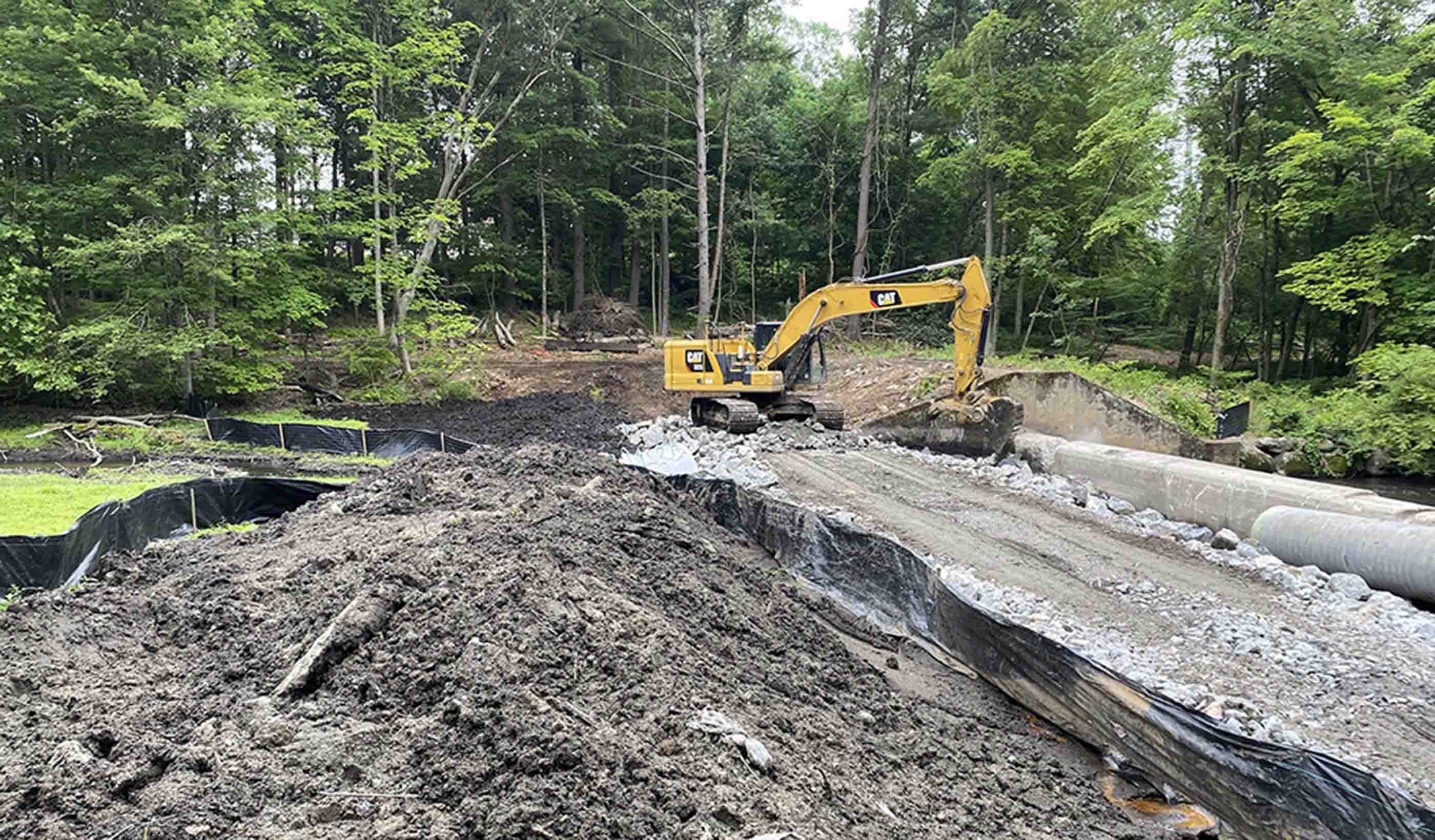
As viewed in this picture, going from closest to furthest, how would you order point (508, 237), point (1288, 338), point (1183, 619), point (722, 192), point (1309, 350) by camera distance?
point (1183, 619) < point (1309, 350) < point (1288, 338) < point (722, 192) < point (508, 237)

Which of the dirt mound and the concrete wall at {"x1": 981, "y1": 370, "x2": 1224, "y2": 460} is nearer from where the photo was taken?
the concrete wall at {"x1": 981, "y1": 370, "x2": 1224, "y2": 460}

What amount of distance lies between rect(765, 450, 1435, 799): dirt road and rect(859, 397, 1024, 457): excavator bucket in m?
2.68

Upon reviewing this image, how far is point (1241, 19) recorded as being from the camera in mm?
14758

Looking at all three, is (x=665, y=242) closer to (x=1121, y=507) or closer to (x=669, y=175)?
(x=669, y=175)

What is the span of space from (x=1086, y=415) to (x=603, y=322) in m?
17.5

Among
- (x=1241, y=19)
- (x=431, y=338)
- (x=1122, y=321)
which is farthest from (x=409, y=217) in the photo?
(x=1122, y=321)

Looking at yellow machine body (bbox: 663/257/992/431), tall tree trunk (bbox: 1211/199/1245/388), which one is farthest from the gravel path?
tall tree trunk (bbox: 1211/199/1245/388)

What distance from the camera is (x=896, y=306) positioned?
11.9 m

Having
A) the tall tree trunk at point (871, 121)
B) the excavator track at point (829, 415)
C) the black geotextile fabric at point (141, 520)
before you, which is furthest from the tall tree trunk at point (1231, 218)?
the black geotextile fabric at point (141, 520)

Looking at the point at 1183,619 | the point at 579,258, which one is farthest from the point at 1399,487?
the point at 579,258

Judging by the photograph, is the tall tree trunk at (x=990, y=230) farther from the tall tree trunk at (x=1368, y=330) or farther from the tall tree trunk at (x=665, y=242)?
the tall tree trunk at (x=665, y=242)

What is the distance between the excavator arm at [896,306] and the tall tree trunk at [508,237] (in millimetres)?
16778

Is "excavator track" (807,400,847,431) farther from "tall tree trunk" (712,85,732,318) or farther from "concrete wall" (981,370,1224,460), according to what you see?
"tall tree trunk" (712,85,732,318)

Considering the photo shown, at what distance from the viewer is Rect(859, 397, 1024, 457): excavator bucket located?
11.5 m
